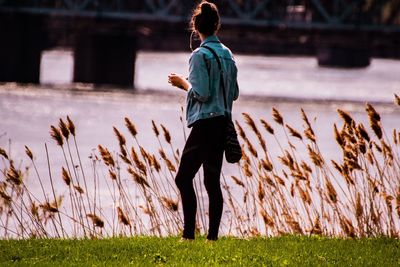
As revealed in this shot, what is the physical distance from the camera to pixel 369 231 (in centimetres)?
1238

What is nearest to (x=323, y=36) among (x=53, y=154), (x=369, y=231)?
(x=53, y=154)

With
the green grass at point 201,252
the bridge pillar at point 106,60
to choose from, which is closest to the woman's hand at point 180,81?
the green grass at point 201,252

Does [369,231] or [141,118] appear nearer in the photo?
[369,231]

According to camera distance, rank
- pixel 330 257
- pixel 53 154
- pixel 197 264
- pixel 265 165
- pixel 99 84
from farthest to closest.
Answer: pixel 99 84, pixel 53 154, pixel 265 165, pixel 330 257, pixel 197 264

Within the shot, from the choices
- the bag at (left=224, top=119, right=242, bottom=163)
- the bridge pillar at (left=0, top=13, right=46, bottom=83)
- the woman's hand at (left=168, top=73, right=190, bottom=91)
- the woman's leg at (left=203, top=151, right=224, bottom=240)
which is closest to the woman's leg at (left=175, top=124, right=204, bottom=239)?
the woman's leg at (left=203, top=151, right=224, bottom=240)

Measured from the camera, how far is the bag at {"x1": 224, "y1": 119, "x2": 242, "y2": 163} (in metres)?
10.1

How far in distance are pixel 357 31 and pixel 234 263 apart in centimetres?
5953

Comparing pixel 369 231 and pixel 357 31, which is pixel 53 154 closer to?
pixel 369 231

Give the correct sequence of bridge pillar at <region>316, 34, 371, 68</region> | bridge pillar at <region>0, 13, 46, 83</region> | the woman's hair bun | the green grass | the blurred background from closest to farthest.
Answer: the green grass
the woman's hair bun
the blurred background
bridge pillar at <region>0, 13, 46, 83</region>
bridge pillar at <region>316, 34, 371, 68</region>

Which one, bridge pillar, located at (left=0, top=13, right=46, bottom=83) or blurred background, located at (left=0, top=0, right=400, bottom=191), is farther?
bridge pillar, located at (left=0, top=13, right=46, bottom=83)

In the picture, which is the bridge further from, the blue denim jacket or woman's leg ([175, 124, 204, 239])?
woman's leg ([175, 124, 204, 239])

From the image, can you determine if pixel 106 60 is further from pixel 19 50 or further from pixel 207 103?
pixel 207 103

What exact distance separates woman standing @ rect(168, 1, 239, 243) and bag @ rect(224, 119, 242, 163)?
48 millimetres

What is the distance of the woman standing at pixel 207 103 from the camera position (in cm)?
1011
